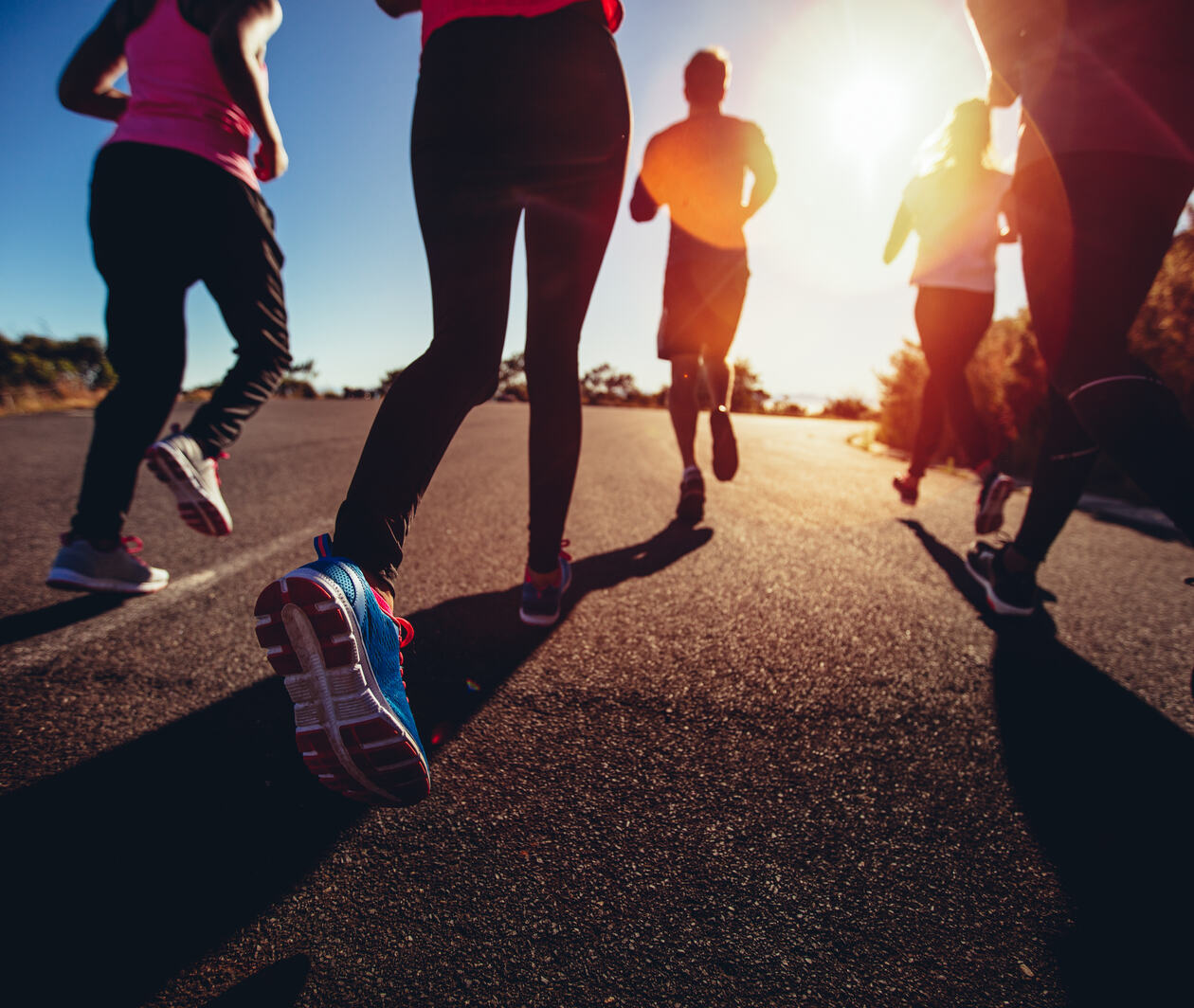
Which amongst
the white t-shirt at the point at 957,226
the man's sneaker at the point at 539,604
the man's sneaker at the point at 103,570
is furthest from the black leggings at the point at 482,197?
the white t-shirt at the point at 957,226

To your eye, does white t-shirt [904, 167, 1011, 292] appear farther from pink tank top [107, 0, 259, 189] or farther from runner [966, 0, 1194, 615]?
pink tank top [107, 0, 259, 189]

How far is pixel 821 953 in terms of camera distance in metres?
0.73

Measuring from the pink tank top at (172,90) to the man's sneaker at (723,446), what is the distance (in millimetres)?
2276

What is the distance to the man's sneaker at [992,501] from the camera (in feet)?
8.36

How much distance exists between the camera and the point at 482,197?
1124 mm

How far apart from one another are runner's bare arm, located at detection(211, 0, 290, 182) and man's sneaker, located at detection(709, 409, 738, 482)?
7.19 ft

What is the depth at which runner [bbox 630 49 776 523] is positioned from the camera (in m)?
2.98

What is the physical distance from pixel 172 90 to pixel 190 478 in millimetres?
1225

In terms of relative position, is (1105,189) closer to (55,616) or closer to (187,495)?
(187,495)

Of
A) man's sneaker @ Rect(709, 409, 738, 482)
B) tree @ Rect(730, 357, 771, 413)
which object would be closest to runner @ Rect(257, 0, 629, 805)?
man's sneaker @ Rect(709, 409, 738, 482)

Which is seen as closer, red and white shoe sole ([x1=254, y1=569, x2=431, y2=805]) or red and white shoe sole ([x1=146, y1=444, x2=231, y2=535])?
red and white shoe sole ([x1=254, y1=569, x2=431, y2=805])

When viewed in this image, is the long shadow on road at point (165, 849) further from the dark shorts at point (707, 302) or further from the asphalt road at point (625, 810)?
the dark shorts at point (707, 302)

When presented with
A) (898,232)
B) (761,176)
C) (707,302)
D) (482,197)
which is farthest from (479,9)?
(898,232)

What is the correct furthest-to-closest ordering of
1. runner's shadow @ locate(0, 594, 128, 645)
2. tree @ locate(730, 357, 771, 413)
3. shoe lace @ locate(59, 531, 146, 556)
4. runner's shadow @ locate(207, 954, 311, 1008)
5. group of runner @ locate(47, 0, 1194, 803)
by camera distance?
1. tree @ locate(730, 357, 771, 413)
2. shoe lace @ locate(59, 531, 146, 556)
3. runner's shadow @ locate(0, 594, 128, 645)
4. group of runner @ locate(47, 0, 1194, 803)
5. runner's shadow @ locate(207, 954, 311, 1008)
